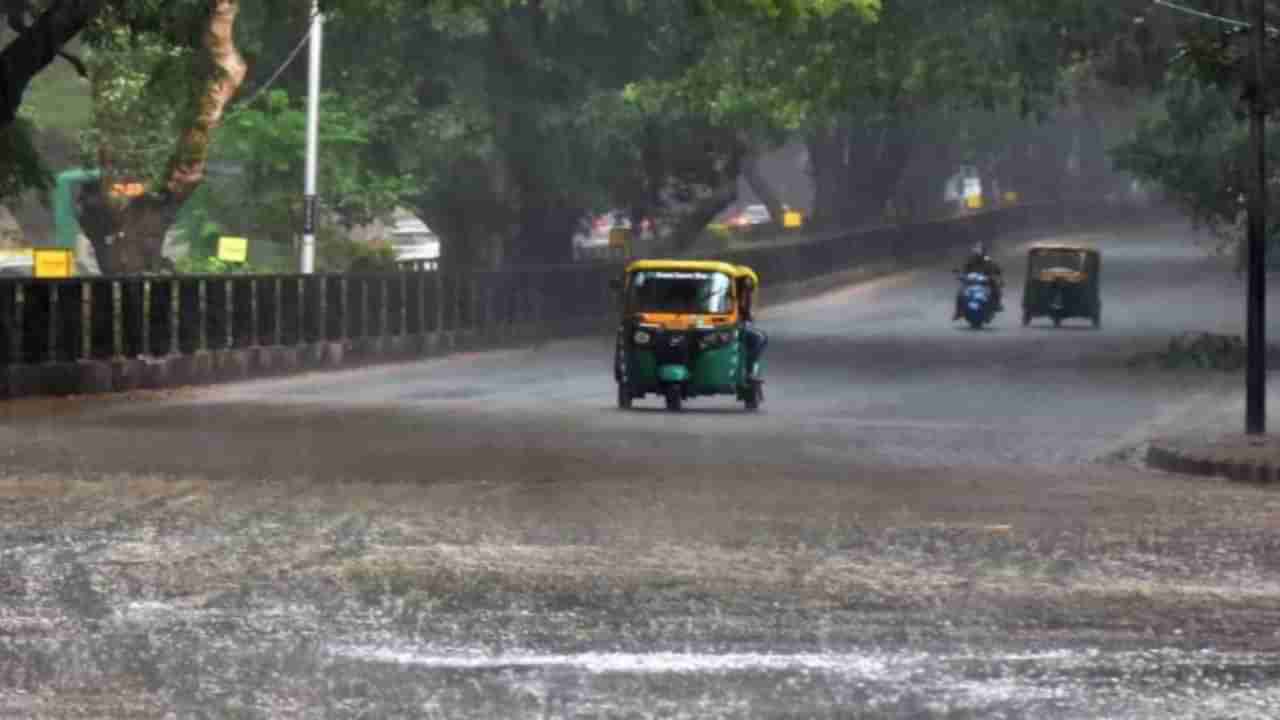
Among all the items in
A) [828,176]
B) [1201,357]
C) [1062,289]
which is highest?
[828,176]

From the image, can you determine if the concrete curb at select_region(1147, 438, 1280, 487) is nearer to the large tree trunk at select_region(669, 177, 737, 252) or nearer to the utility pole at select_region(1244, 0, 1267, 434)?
the utility pole at select_region(1244, 0, 1267, 434)

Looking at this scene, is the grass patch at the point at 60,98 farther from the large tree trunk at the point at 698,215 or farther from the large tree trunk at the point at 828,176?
the large tree trunk at the point at 828,176

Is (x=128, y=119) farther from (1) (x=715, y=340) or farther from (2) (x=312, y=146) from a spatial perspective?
(1) (x=715, y=340)

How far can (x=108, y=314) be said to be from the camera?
3825cm

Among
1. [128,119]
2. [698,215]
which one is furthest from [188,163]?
[698,215]

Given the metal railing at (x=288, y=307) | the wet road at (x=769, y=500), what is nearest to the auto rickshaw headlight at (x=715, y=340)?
the wet road at (x=769, y=500)

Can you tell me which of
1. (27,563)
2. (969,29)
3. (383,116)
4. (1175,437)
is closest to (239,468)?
(27,563)

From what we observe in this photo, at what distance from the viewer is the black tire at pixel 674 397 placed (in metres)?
34.4

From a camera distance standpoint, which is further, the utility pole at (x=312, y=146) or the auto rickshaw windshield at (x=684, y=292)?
the utility pole at (x=312, y=146)

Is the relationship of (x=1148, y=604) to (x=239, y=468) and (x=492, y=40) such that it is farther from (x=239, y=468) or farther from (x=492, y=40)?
(x=492, y=40)

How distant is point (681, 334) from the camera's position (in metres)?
34.3

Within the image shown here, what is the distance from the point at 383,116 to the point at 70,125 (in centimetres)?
2205

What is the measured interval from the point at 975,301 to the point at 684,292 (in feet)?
82.0

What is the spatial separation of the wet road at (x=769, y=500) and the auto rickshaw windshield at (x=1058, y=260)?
724cm
